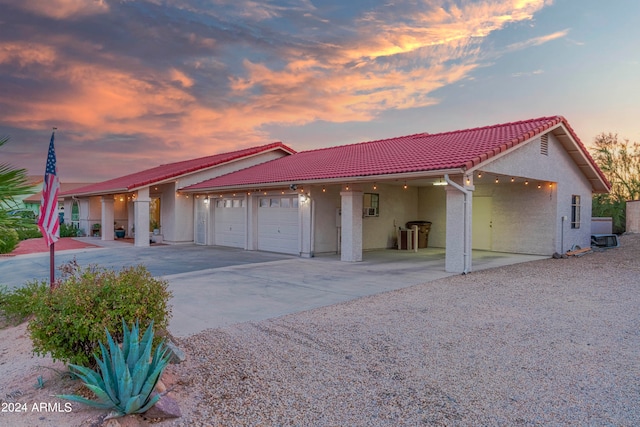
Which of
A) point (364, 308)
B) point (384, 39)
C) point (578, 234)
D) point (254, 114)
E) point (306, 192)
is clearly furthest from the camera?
point (254, 114)

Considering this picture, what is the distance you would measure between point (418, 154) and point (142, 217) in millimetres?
13065

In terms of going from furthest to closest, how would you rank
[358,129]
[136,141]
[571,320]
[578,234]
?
[358,129] < [136,141] < [578,234] < [571,320]

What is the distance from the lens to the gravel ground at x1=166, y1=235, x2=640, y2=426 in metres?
3.39

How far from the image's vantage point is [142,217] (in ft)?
61.9

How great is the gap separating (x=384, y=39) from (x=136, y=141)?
1544cm

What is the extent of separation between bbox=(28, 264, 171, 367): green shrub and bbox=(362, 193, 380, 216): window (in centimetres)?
1321

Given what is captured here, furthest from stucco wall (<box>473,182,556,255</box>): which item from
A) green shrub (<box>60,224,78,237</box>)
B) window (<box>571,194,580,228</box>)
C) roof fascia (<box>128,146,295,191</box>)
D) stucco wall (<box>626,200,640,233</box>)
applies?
green shrub (<box>60,224,78,237</box>)

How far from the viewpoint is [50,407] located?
3.43 m

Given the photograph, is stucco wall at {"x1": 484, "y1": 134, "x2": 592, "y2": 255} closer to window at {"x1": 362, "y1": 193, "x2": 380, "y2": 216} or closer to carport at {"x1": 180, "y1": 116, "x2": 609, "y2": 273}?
carport at {"x1": 180, "y1": 116, "x2": 609, "y2": 273}

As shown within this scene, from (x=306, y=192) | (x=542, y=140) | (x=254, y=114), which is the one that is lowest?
(x=306, y=192)

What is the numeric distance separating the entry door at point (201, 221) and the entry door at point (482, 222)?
12573 mm

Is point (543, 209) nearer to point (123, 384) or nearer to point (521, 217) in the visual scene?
point (521, 217)

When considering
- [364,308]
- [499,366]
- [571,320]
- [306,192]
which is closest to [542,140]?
[306,192]

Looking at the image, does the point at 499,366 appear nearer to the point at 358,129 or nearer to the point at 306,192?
the point at 306,192
